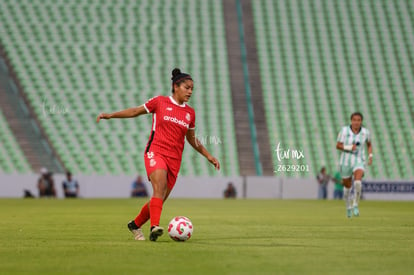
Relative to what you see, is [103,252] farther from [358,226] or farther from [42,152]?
[42,152]

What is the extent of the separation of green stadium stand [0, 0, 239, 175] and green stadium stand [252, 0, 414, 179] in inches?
104

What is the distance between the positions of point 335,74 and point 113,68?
1094 centimetres

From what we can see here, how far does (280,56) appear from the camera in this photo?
4259cm

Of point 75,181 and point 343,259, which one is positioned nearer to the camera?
point 343,259

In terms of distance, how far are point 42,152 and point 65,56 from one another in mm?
6441

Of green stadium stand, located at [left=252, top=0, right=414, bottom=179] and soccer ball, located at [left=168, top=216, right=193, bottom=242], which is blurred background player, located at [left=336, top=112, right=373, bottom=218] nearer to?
soccer ball, located at [left=168, top=216, right=193, bottom=242]

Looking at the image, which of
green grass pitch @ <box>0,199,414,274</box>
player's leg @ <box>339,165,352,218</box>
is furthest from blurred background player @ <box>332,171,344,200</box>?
green grass pitch @ <box>0,199,414,274</box>

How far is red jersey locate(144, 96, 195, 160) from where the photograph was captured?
34.8 ft

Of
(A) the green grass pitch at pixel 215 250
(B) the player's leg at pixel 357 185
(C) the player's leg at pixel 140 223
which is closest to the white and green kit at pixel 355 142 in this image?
(B) the player's leg at pixel 357 185

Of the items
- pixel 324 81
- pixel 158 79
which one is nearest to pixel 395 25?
pixel 324 81

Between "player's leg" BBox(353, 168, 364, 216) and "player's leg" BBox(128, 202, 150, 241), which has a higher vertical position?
"player's leg" BBox(128, 202, 150, 241)

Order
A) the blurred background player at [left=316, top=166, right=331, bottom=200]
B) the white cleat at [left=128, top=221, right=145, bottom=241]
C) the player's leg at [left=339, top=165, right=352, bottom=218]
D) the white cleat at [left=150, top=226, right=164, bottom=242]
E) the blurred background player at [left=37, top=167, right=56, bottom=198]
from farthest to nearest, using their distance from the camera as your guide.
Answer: the blurred background player at [left=316, top=166, right=331, bottom=200] → the blurred background player at [left=37, top=167, right=56, bottom=198] → the player's leg at [left=339, top=165, right=352, bottom=218] → the white cleat at [left=128, top=221, right=145, bottom=241] → the white cleat at [left=150, top=226, right=164, bottom=242]

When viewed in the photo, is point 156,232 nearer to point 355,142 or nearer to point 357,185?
point 357,185

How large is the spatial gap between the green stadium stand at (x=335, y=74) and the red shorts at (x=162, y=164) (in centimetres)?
2627
